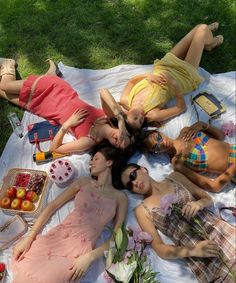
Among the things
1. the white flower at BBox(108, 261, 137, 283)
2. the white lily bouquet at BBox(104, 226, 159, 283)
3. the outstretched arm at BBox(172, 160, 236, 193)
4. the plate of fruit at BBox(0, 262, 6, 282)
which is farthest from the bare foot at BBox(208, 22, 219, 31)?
the plate of fruit at BBox(0, 262, 6, 282)

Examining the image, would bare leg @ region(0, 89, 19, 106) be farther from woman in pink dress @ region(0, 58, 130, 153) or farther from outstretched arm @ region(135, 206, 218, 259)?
outstretched arm @ region(135, 206, 218, 259)

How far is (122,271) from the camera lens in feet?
7.96

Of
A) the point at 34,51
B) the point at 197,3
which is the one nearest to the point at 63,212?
the point at 34,51

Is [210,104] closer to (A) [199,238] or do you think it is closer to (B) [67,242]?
(A) [199,238]

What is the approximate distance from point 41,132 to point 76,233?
1.26 meters

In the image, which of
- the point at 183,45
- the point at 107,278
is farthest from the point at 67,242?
the point at 183,45

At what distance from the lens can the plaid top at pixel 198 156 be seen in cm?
396

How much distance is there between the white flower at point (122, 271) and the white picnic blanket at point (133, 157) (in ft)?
3.94

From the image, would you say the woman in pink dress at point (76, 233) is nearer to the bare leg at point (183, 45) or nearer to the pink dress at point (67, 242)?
the pink dress at point (67, 242)

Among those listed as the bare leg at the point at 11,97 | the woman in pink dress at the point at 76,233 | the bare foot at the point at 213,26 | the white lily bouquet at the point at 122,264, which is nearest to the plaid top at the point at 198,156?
the woman in pink dress at the point at 76,233

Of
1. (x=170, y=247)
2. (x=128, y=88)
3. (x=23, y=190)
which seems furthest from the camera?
(x=128, y=88)

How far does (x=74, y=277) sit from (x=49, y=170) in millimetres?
1156

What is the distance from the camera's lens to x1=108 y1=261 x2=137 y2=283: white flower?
242 cm

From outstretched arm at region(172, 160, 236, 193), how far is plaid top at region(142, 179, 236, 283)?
0.23 m
